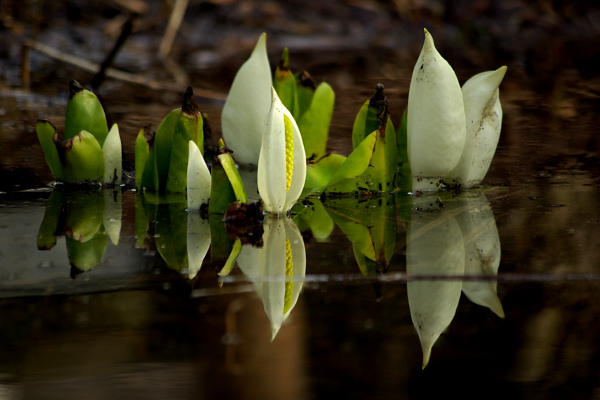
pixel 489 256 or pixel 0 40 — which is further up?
pixel 0 40

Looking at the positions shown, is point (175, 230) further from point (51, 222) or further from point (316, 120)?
point (316, 120)

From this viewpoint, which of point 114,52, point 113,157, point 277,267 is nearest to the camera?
point 277,267

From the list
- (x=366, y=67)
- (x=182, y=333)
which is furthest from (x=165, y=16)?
(x=182, y=333)

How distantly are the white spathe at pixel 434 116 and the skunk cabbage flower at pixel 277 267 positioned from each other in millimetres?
255

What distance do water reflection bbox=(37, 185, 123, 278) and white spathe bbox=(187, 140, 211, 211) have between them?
11 cm

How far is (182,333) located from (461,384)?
0.26 meters

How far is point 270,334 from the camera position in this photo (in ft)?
2.39

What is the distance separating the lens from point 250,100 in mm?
1373

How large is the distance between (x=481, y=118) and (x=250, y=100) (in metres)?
0.40

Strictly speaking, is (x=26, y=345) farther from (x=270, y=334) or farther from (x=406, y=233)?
(x=406, y=233)

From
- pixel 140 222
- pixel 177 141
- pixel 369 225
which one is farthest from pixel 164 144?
pixel 369 225

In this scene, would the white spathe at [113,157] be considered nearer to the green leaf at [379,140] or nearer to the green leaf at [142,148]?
the green leaf at [142,148]

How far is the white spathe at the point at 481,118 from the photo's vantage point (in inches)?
48.2

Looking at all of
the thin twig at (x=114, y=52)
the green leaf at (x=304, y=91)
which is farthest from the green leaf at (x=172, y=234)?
the thin twig at (x=114, y=52)
